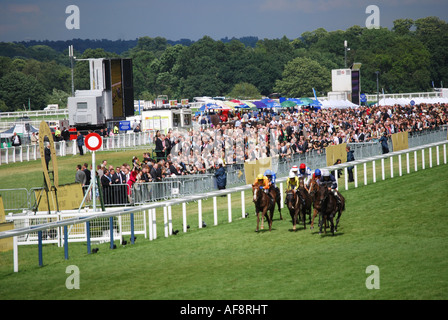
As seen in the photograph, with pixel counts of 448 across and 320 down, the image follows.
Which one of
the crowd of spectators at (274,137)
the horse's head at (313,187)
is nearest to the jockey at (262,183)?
the horse's head at (313,187)

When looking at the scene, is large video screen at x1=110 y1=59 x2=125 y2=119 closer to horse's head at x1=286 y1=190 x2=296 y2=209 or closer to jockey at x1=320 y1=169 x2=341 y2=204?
horse's head at x1=286 y1=190 x2=296 y2=209

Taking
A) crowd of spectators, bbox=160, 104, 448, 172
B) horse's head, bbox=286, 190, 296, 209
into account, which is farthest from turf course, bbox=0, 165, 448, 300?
crowd of spectators, bbox=160, 104, 448, 172

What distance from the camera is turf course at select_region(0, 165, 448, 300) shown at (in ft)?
34.7

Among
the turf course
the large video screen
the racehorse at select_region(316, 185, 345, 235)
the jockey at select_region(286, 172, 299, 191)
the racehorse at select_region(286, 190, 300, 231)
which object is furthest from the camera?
the large video screen

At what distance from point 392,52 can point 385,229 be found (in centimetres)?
10027

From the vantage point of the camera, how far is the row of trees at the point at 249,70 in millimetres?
102562

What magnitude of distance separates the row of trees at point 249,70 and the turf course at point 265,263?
74.3 m

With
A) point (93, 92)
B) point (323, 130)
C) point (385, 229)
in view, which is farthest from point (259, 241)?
point (93, 92)

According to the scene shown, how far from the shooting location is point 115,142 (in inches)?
1518

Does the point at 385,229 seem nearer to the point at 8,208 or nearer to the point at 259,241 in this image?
the point at 259,241

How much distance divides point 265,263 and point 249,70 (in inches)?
4241

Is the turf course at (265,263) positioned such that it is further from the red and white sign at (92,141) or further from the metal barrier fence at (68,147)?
the metal barrier fence at (68,147)

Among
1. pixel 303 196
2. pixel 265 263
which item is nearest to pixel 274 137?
pixel 303 196

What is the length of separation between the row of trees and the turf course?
7427cm
